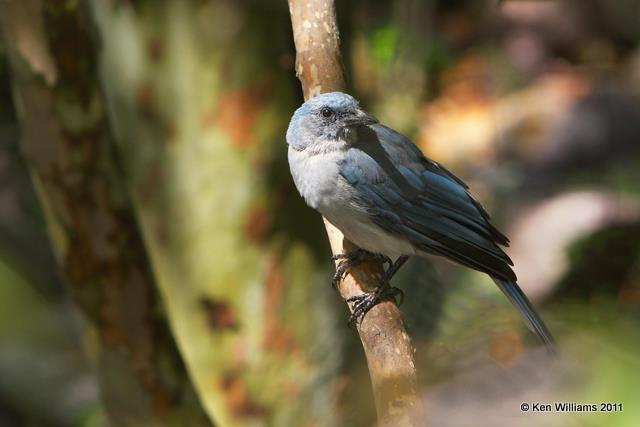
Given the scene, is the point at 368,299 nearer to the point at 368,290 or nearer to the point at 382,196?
the point at 368,290

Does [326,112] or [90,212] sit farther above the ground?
[326,112]

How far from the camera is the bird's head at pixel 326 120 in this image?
124 inches

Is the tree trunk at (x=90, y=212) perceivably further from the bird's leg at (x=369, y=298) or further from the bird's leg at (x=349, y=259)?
the bird's leg at (x=369, y=298)

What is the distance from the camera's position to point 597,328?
54.7 inches

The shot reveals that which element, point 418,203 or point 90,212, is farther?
point 90,212

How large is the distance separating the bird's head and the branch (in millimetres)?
60

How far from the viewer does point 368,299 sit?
295 centimetres

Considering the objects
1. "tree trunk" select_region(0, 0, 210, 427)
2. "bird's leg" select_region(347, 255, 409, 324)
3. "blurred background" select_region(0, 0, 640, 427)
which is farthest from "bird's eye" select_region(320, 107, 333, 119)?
"tree trunk" select_region(0, 0, 210, 427)

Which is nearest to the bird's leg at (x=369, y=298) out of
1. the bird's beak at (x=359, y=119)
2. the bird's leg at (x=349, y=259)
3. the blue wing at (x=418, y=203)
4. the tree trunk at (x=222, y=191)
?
the bird's leg at (x=349, y=259)

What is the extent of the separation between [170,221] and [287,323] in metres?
0.84

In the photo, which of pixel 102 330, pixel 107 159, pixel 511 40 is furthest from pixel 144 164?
pixel 511 40

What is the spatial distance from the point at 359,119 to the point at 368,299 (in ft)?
2.43

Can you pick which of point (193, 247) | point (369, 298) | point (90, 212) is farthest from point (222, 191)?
point (369, 298)

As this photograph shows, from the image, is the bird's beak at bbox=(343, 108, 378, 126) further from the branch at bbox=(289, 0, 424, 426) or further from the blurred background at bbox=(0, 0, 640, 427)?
the blurred background at bbox=(0, 0, 640, 427)
